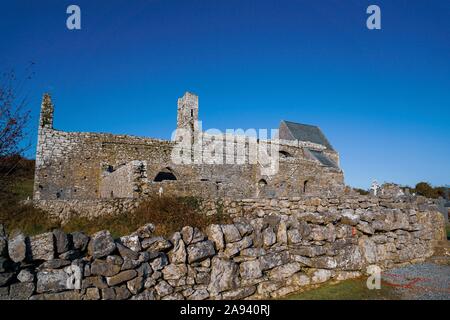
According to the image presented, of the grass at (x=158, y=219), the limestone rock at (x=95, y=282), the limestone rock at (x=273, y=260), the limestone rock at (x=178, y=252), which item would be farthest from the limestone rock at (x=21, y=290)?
the limestone rock at (x=273, y=260)

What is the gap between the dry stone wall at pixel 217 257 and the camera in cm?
499

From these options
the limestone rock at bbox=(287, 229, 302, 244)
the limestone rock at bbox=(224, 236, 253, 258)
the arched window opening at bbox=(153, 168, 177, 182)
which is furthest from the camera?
the arched window opening at bbox=(153, 168, 177, 182)

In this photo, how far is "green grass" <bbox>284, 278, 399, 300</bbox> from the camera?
20.3 ft

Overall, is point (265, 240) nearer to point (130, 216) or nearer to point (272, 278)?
point (272, 278)

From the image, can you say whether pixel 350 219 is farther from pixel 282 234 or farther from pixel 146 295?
pixel 146 295

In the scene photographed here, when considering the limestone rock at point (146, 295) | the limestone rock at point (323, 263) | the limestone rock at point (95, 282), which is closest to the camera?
the limestone rock at point (95, 282)

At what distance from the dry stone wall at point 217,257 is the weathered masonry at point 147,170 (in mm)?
7542

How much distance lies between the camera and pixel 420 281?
23.3ft

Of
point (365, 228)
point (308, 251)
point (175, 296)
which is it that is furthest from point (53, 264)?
point (365, 228)

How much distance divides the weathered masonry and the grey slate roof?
17.7m

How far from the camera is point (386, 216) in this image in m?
8.51

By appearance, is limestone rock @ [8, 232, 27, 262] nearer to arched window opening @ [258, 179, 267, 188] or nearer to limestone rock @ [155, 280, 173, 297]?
limestone rock @ [155, 280, 173, 297]

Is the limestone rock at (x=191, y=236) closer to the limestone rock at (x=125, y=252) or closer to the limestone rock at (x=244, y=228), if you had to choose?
the limestone rock at (x=244, y=228)

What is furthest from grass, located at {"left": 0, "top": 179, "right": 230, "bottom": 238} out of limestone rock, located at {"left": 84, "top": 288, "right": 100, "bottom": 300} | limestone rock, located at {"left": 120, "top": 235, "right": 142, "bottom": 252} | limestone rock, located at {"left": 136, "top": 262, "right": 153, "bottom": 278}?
limestone rock, located at {"left": 84, "top": 288, "right": 100, "bottom": 300}
